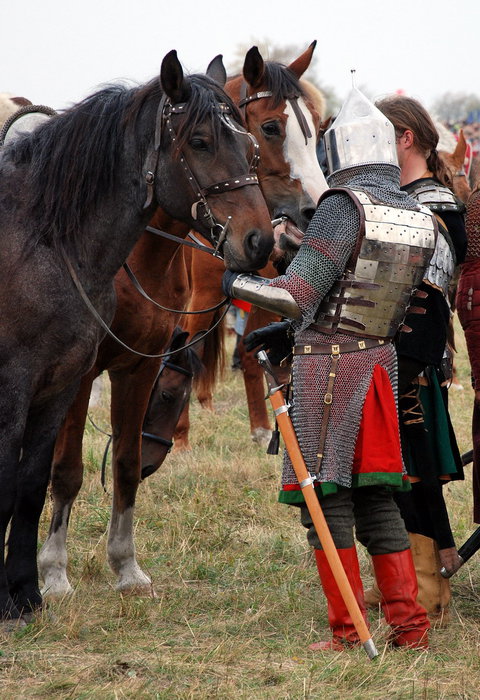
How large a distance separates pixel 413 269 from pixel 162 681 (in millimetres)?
1699

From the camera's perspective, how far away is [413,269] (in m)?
3.44

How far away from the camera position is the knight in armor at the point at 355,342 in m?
3.32

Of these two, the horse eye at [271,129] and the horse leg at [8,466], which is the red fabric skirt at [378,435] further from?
the horse eye at [271,129]

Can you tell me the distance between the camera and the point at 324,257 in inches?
130

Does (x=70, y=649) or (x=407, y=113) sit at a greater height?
(x=407, y=113)

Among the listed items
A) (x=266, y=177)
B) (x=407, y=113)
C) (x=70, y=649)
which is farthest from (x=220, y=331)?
(x=70, y=649)

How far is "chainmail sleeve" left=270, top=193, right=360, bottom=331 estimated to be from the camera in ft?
10.8

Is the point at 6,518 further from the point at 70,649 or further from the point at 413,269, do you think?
the point at 413,269

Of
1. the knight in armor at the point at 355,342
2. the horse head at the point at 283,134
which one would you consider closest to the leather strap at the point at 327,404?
the knight in armor at the point at 355,342

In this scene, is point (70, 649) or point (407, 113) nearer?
point (70, 649)

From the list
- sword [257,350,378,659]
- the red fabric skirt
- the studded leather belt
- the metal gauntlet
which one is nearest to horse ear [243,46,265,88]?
the metal gauntlet

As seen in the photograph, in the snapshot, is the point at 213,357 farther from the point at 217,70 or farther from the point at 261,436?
the point at 217,70

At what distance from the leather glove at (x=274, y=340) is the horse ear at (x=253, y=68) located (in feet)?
5.96

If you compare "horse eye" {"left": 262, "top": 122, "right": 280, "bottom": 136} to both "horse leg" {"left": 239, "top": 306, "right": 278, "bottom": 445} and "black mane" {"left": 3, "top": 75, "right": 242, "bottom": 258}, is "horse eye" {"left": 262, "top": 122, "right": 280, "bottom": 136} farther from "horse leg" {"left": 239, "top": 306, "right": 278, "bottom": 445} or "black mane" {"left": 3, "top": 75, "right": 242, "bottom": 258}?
"horse leg" {"left": 239, "top": 306, "right": 278, "bottom": 445}
